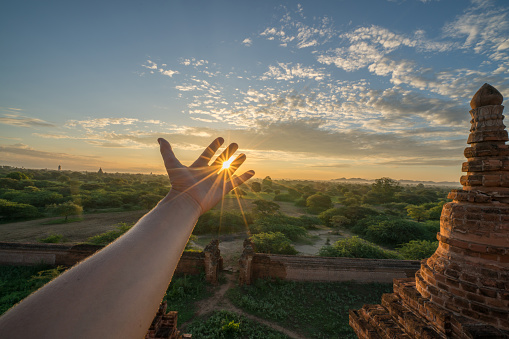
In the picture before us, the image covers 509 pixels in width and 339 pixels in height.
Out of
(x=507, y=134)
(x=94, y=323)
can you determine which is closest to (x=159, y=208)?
(x=94, y=323)

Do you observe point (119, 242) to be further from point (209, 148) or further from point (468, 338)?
point (468, 338)

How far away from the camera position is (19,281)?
348 inches

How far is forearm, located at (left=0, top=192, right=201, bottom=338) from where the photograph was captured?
75 centimetres

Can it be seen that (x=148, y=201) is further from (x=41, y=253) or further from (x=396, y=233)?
(x=396, y=233)

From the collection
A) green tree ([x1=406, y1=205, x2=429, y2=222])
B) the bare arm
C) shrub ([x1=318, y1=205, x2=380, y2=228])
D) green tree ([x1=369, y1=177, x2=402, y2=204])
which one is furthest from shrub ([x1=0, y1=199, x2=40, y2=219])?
green tree ([x1=369, y1=177, x2=402, y2=204])

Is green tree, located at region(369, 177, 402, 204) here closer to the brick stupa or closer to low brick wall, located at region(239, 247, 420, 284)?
low brick wall, located at region(239, 247, 420, 284)

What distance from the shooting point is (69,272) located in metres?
0.98

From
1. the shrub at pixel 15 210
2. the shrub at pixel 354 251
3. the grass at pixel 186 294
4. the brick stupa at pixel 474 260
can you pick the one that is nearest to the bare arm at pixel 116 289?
the brick stupa at pixel 474 260

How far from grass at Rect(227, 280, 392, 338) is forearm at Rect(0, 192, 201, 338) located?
753cm

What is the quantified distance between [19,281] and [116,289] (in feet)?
40.6

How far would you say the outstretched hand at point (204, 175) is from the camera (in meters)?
1.55

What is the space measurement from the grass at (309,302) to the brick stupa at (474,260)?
5.11m

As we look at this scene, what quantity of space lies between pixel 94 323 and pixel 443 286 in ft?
10.9

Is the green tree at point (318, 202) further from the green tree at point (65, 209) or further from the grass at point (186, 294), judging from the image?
the green tree at point (65, 209)
